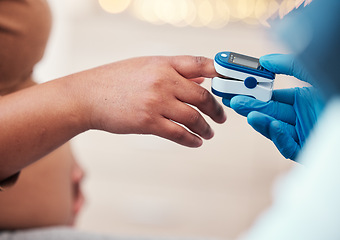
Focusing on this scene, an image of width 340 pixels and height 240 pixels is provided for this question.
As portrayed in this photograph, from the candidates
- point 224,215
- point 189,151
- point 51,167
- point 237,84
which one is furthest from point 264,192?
point 237,84

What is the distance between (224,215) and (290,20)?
1499 millimetres

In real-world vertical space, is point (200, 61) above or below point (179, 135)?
above

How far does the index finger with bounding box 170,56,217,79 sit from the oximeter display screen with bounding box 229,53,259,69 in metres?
0.03

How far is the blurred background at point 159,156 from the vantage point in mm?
1811

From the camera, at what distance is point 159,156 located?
1.83 metres

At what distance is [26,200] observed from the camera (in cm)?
75

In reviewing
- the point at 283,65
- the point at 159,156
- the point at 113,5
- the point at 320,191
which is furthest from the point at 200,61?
the point at 113,5

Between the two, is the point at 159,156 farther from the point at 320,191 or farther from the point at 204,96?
the point at 320,191

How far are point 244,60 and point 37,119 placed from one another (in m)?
0.32

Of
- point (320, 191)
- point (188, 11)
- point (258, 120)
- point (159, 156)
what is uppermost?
Answer: point (188, 11)

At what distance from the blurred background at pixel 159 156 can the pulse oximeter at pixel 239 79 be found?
1250 millimetres

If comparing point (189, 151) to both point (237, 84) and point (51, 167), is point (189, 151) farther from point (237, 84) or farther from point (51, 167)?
point (237, 84)

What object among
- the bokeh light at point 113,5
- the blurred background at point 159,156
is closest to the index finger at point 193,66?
the blurred background at point 159,156

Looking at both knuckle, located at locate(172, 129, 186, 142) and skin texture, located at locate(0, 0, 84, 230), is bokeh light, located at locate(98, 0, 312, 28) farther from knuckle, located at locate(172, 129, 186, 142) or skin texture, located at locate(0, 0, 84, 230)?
knuckle, located at locate(172, 129, 186, 142)
